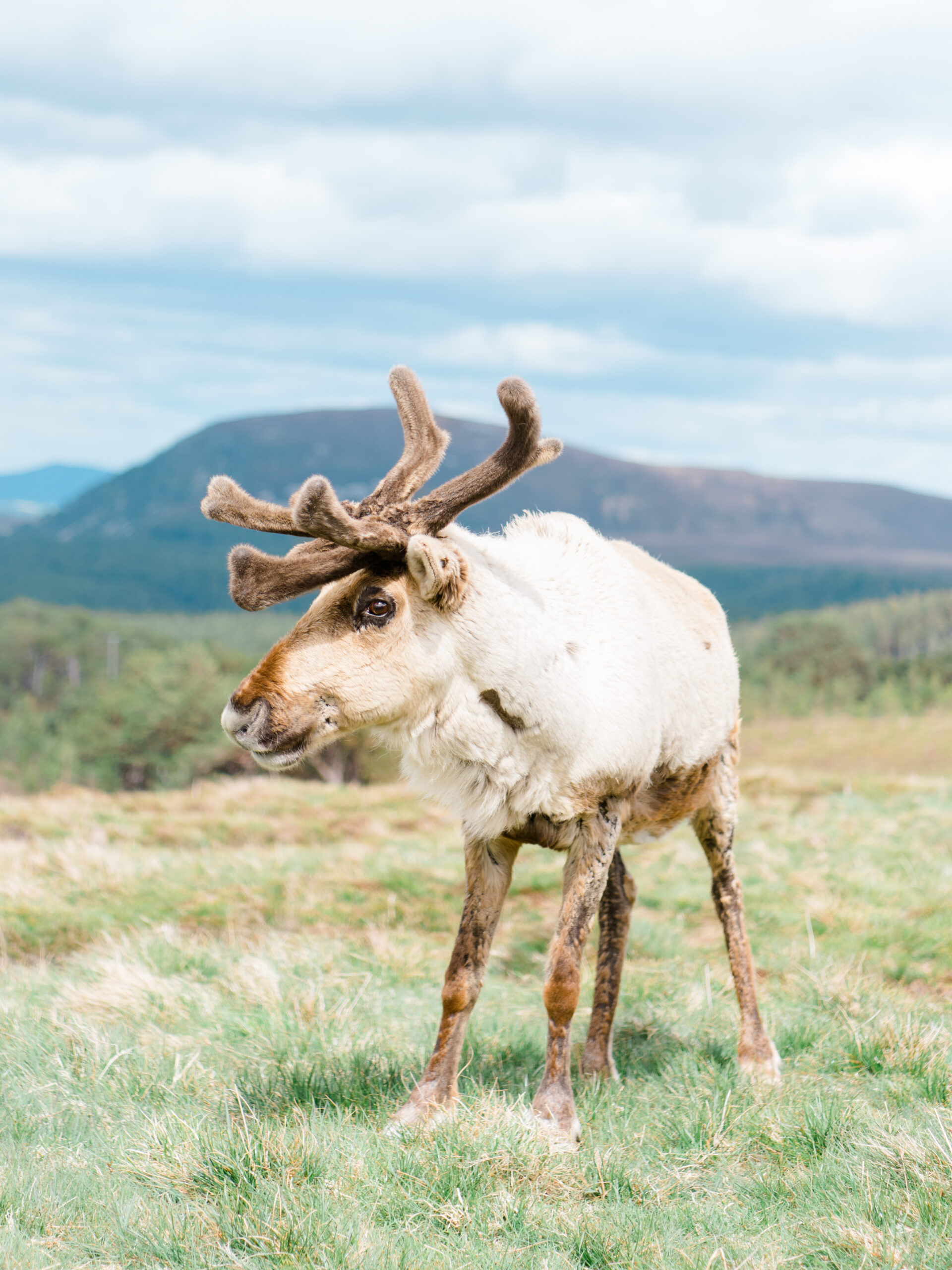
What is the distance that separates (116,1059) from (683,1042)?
3.21 m

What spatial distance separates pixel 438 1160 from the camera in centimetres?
414

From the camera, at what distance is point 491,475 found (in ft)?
15.7

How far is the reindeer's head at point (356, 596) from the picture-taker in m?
4.47

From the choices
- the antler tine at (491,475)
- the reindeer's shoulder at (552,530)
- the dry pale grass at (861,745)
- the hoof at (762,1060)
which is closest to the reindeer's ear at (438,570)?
the antler tine at (491,475)

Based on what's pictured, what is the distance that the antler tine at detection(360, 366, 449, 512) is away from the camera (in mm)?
4832

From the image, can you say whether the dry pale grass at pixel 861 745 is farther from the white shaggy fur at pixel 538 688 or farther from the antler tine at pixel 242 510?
the antler tine at pixel 242 510

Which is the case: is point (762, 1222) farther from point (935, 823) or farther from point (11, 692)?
point (11, 692)

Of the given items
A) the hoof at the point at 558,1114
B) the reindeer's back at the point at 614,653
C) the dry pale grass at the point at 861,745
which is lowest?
the dry pale grass at the point at 861,745

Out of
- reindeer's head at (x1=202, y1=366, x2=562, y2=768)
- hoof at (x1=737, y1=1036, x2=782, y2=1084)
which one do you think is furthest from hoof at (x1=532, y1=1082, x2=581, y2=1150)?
reindeer's head at (x1=202, y1=366, x2=562, y2=768)

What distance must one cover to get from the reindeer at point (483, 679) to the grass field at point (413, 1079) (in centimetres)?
48

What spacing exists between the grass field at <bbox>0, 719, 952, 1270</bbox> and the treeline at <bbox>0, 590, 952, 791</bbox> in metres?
47.9

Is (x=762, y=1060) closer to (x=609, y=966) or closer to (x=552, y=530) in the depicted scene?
(x=609, y=966)

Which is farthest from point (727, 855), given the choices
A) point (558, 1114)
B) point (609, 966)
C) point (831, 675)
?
point (831, 675)

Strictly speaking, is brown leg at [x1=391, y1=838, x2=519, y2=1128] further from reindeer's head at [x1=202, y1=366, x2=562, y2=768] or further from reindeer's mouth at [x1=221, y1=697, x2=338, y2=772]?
reindeer's mouth at [x1=221, y1=697, x2=338, y2=772]
